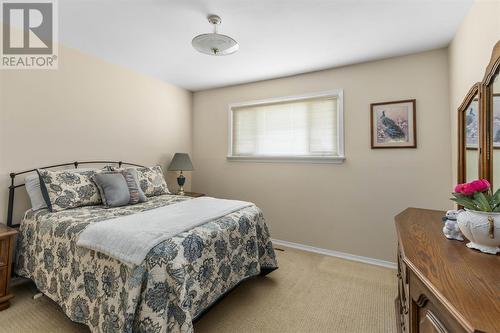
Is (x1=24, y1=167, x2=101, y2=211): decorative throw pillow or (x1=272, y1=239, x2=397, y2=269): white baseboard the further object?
(x1=272, y1=239, x2=397, y2=269): white baseboard

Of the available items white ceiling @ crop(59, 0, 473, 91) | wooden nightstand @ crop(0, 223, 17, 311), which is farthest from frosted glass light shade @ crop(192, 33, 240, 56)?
wooden nightstand @ crop(0, 223, 17, 311)

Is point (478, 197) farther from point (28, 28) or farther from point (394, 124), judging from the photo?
point (28, 28)

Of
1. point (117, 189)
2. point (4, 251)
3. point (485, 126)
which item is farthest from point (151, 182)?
point (485, 126)

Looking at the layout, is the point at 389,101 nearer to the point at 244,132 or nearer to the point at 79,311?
the point at 244,132

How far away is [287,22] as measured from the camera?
2080mm

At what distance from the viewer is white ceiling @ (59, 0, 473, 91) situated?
187 cm

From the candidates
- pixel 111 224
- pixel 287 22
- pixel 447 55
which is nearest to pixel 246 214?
pixel 111 224

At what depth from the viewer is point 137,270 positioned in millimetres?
1349

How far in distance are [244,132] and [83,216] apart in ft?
7.84

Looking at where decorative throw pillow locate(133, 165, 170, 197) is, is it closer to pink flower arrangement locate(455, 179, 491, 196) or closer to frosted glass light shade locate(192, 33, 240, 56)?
frosted glass light shade locate(192, 33, 240, 56)

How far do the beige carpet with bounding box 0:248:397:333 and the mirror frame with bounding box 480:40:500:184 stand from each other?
1252 millimetres

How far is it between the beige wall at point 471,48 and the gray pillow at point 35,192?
3495 mm

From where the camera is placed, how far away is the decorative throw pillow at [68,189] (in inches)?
82.4

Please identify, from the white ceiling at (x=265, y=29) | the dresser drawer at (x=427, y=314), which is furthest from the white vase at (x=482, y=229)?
the white ceiling at (x=265, y=29)
